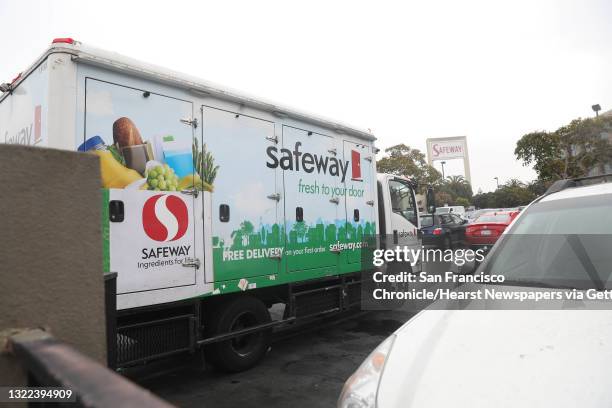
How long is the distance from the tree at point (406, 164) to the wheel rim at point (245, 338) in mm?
31844

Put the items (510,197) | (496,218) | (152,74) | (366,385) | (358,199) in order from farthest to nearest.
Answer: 1. (510,197)
2. (496,218)
3. (358,199)
4. (152,74)
5. (366,385)

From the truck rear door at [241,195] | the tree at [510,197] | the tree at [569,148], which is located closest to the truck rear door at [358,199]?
the truck rear door at [241,195]

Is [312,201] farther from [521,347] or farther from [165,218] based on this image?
[521,347]

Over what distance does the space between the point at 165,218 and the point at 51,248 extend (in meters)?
2.69

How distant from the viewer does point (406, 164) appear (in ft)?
122

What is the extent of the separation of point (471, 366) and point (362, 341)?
4.20m

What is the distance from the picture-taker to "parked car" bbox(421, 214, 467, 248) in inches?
615

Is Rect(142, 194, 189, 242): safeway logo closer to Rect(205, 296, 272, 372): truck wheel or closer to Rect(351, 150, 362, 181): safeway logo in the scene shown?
Rect(205, 296, 272, 372): truck wheel

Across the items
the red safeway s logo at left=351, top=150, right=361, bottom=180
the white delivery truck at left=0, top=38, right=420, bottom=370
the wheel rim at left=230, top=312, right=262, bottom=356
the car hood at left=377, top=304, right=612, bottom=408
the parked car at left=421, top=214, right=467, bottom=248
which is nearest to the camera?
the car hood at left=377, top=304, right=612, bottom=408

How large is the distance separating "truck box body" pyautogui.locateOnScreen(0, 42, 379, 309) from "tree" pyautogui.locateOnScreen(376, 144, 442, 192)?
1222 inches

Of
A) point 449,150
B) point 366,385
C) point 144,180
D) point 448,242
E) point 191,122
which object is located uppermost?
point 449,150

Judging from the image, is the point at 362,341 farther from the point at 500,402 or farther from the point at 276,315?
the point at 500,402

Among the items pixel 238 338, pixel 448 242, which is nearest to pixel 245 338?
pixel 238 338

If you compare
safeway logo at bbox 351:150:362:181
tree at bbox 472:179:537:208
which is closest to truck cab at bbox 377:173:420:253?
safeway logo at bbox 351:150:362:181
